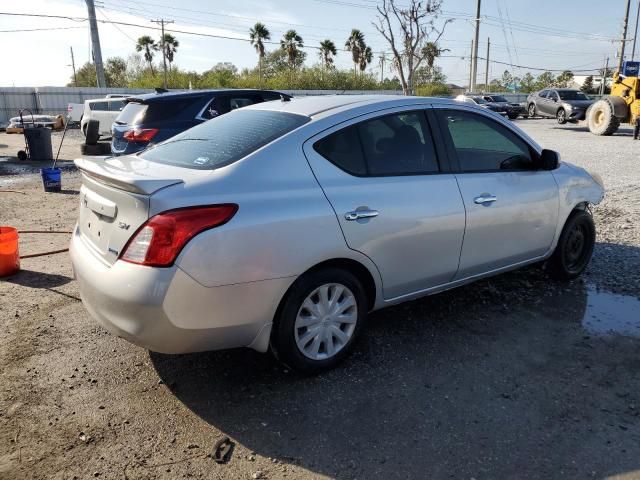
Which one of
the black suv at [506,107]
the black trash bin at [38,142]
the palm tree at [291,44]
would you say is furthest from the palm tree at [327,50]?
the black trash bin at [38,142]

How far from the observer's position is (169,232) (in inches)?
107

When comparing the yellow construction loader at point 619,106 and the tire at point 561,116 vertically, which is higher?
the yellow construction loader at point 619,106

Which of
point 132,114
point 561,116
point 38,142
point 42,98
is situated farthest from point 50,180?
point 42,98

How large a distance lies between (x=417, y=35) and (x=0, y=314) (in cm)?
2617

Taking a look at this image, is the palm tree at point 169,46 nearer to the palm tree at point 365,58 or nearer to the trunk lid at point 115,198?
the palm tree at point 365,58

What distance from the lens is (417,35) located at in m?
27.0

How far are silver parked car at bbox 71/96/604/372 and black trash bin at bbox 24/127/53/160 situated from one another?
13178mm

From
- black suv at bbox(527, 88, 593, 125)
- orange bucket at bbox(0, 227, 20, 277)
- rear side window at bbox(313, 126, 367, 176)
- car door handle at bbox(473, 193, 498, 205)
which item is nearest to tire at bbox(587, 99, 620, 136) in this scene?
black suv at bbox(527, 88, 593, 125)

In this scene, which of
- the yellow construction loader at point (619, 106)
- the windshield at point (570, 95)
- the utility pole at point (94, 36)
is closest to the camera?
the yellow construction loader at point (619, 106)

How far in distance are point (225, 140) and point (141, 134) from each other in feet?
16.6

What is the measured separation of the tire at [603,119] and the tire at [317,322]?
68.1 ft

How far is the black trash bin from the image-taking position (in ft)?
49.2

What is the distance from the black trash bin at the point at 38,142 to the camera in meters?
15.0

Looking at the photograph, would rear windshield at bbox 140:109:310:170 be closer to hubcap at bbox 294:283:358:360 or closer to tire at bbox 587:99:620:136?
hubcap at bbox 294:283:358:360
